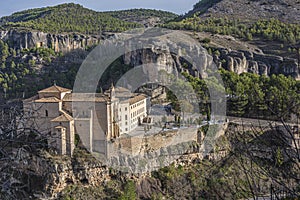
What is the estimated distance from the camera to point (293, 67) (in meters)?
28.1

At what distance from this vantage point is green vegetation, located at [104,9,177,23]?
6738 cm

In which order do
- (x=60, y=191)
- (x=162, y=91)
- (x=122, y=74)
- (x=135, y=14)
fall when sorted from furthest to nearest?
1. (x=135, y=14)
2. (x=122, y=74)
3. (x=162, y=91)
4. (x=60, y=191)

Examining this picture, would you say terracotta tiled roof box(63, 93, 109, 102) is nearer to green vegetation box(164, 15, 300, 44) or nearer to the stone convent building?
the stone convent building

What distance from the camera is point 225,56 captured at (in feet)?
97.3

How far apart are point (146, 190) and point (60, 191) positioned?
4026 mm

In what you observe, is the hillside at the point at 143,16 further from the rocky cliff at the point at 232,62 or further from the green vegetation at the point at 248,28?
the rocky cliff at the point at 232,62

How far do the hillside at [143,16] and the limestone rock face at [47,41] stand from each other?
2272 cm

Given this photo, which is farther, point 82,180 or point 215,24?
point 215,24

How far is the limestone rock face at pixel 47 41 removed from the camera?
4034cm

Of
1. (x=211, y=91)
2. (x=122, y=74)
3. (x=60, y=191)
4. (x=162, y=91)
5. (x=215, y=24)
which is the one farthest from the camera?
(x=215, y=24)

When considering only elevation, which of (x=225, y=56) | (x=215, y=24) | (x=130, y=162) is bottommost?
(x=130, y=162)

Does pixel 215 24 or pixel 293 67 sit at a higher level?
pixel 215 24

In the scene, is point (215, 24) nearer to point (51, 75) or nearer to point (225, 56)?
point (225, 56)

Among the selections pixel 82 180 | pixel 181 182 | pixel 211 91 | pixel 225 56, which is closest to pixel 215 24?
pixel 225 56
